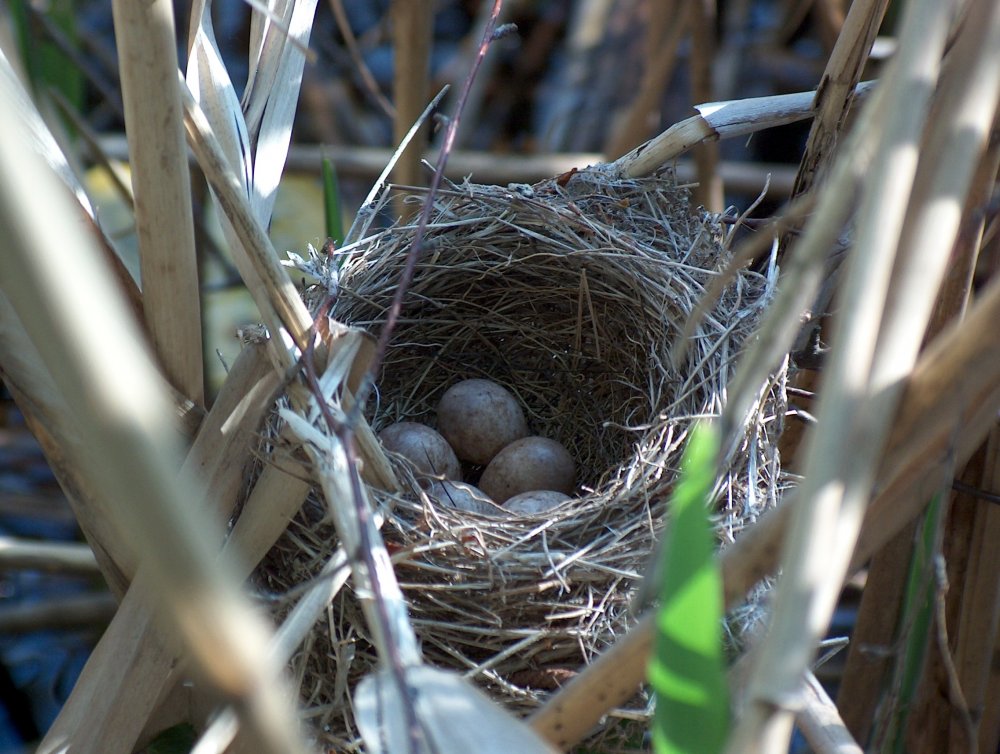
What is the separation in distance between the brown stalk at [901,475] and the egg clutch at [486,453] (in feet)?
1.42

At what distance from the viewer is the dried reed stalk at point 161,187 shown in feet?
1.92

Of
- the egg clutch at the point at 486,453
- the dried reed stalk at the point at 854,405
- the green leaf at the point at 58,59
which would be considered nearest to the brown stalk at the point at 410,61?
the egg clutch at the point at 486,453

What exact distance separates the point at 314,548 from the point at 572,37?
208cm

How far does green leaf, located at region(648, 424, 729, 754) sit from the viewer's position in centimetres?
35

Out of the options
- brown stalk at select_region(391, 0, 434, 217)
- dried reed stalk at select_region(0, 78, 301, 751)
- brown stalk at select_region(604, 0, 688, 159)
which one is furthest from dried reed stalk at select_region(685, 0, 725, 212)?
dried reed stalk at select_region(0, 78, 301, 751)

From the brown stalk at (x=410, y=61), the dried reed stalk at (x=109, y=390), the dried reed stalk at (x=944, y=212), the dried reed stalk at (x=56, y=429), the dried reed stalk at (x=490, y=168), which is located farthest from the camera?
the dried reed stalk at (x=490, y=168)

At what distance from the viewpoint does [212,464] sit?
72 cm

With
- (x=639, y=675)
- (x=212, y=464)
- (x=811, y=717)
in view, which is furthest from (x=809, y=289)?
(x=212, y=464)

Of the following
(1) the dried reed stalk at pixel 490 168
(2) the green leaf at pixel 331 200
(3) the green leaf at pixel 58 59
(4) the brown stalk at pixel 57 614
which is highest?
(1) the dried reed stalk at pixel 490 168

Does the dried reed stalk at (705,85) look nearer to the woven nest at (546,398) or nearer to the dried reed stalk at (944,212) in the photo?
the woven nest at (546,398)

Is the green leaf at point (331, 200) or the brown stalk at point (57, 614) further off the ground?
the green leaf at point (331, 200)

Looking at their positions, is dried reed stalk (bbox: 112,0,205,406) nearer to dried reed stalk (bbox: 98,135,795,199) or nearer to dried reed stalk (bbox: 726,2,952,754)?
dried reed stalk (bbox: 726,2,952,754)

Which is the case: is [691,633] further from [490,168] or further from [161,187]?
[490,168]

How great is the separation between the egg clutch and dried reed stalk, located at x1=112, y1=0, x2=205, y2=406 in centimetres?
28
